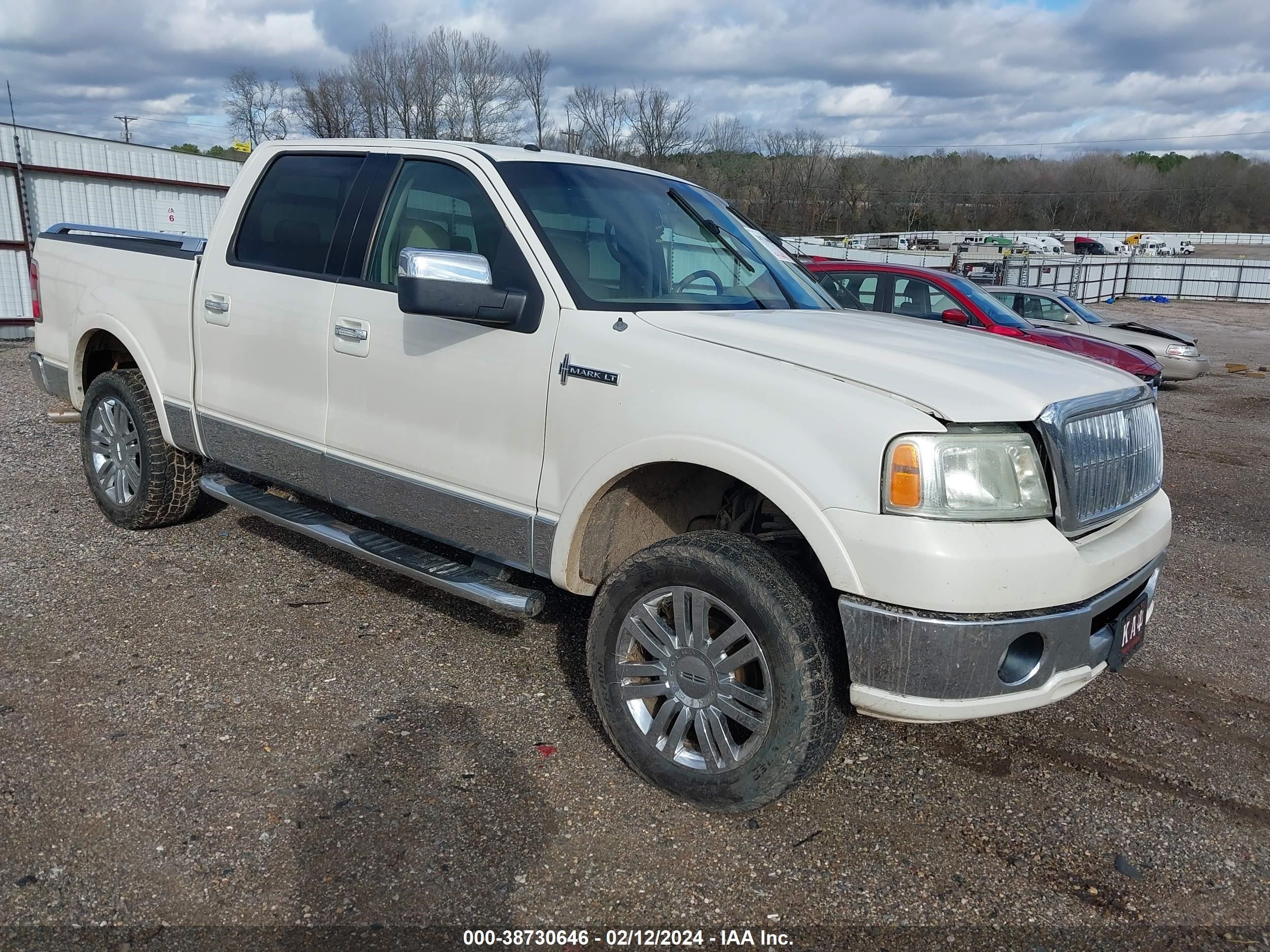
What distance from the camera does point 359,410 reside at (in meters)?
3.95

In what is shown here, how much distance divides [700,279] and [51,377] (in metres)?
4.16

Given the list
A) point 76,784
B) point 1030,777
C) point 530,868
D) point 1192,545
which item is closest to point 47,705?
point 76,784

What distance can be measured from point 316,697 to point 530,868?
1.35 metres

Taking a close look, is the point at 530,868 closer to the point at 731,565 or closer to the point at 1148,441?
the point at 731,565

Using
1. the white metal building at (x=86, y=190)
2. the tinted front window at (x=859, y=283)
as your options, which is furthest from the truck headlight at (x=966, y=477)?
the white metal building at (x=86, y=190)

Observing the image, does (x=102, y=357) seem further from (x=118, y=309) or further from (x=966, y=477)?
(x=966, y=477)

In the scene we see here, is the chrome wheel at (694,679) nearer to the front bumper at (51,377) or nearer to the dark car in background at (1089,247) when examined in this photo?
the front bumper at (51,377)

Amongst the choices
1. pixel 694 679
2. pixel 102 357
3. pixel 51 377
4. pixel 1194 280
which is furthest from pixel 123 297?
pixel 1194 280

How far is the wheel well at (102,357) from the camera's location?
5504 mm

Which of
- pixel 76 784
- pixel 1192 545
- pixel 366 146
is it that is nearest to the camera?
pixel 76 784

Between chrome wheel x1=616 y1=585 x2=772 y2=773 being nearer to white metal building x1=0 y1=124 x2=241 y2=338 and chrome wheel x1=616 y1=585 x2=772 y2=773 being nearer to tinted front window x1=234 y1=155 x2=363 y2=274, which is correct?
tinted front window x1=234 y1=155 x2=363 y2=274

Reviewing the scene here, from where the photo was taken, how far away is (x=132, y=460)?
534cm

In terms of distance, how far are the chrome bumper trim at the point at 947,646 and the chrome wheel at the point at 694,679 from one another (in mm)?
313

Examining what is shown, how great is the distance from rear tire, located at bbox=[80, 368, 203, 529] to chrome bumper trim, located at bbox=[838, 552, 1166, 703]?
390cm
